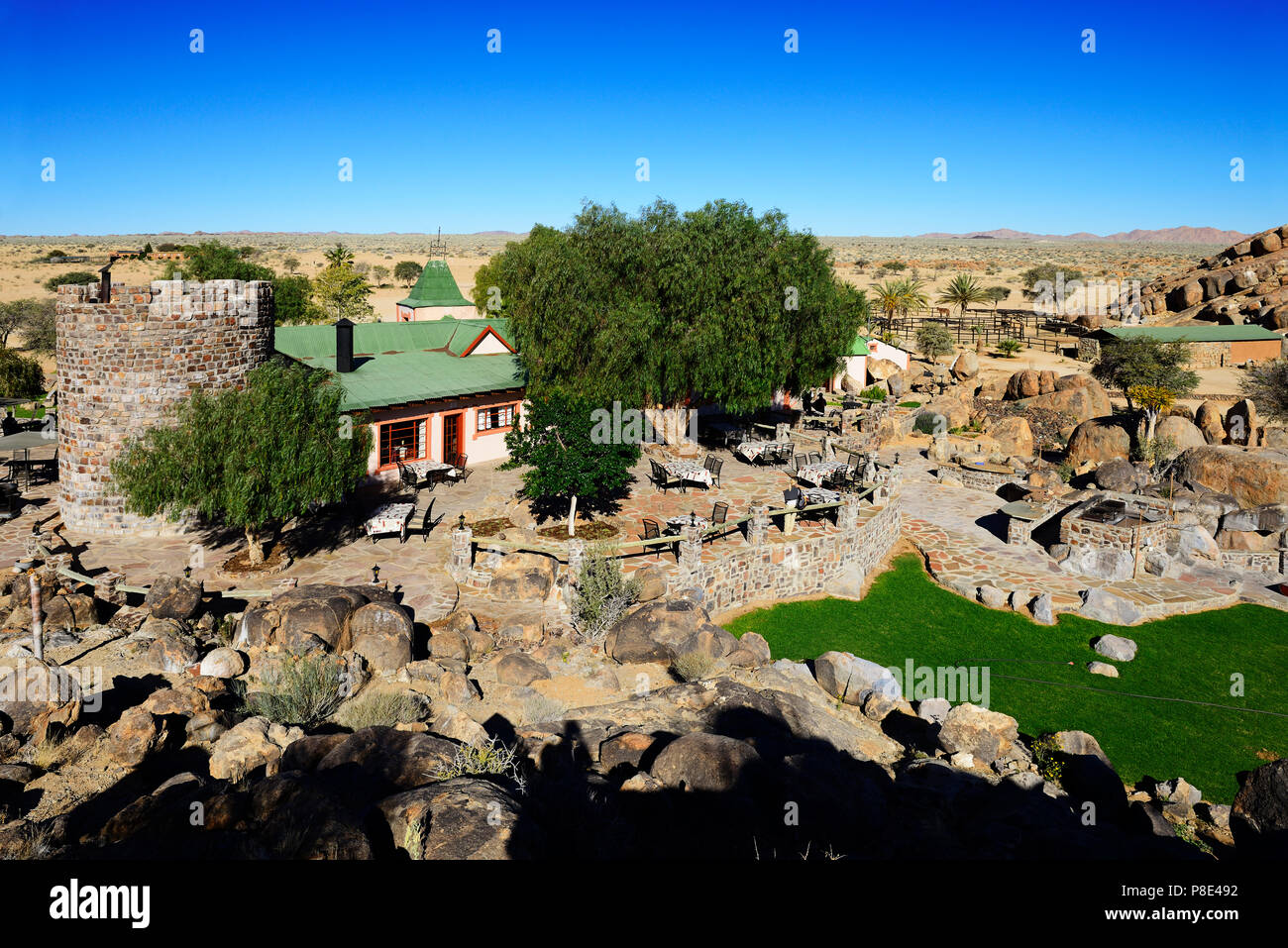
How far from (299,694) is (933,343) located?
44319 mm

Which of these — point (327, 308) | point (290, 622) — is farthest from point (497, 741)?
point (327, 308)

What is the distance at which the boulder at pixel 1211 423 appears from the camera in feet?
99.2

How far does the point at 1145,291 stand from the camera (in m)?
55.9

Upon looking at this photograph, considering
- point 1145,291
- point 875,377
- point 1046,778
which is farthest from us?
point 1145,291

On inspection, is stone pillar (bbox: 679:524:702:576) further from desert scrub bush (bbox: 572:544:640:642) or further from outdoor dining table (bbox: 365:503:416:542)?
outdoor dining table (bbox: 365:503:416:542)

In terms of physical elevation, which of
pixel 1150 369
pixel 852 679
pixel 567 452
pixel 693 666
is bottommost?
pixel 852 679

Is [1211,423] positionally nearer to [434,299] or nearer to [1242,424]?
[1242,424]

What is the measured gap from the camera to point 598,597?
49.4 ft

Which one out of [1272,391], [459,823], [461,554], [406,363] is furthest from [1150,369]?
[459,823]

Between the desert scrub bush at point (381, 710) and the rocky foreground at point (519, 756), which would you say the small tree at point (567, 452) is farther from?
the desert scrub bush at point (381, 710)

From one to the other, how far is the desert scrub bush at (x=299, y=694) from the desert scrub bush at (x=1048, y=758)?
10.3 m

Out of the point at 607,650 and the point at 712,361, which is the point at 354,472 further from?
the point at 712,361

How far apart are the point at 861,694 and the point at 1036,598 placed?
21.0ft

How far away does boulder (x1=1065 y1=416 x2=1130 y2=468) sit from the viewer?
93.1 feet
